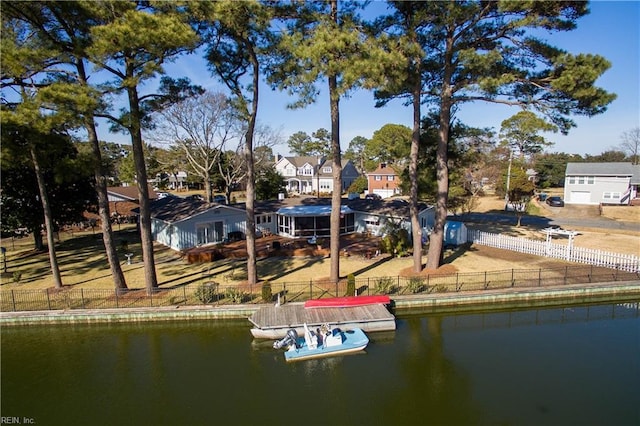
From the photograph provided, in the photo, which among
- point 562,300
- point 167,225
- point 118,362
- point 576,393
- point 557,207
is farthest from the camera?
point 557,207

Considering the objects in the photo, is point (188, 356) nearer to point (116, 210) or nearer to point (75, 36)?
point (75, 36)

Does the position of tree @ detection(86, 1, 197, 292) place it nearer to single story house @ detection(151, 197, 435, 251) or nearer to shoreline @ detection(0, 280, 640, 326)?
shoreline @ detection(0, 280, 640, 326)

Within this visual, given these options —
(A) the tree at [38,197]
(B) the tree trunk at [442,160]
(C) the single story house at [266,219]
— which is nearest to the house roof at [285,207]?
(C) the single story house at [266,219]

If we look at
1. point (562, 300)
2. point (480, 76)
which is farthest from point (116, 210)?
point (562, 300)

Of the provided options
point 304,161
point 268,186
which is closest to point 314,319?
point 268,186

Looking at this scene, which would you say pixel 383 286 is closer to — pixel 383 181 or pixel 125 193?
pixel 125 193
